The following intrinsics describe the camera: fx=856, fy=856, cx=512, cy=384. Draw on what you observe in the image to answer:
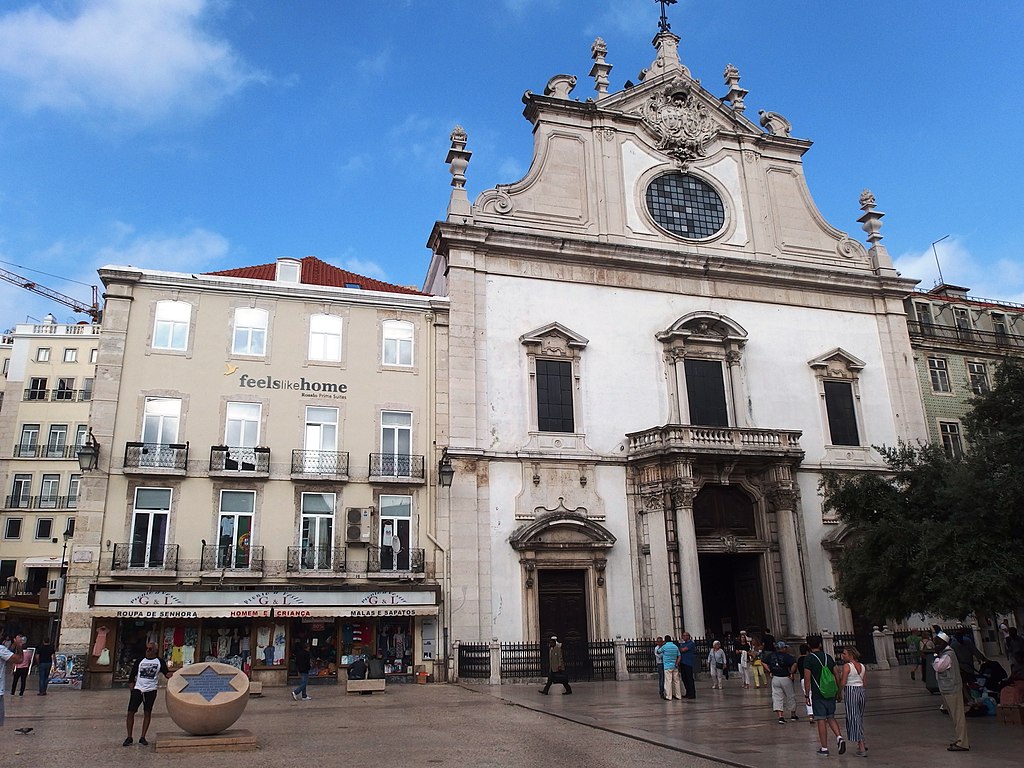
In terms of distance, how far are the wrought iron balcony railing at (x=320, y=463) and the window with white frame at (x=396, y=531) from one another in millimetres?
1570

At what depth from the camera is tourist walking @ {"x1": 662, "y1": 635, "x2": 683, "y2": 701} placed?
19.6 meters

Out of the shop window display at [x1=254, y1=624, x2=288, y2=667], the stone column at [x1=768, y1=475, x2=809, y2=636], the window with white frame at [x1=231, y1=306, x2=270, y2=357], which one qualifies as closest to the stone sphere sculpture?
the shop window display at [x1=254, y1=624, x2=288, y2=667]

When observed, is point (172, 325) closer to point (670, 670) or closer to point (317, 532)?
point (317, 532)

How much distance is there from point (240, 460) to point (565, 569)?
10.4 metres

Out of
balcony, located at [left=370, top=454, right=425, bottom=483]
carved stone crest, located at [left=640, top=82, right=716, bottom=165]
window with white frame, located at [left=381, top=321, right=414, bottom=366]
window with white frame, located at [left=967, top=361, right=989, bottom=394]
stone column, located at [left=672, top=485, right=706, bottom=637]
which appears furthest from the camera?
→ window with white frame, located at [left=967, top=361, right=989, bottom=394]

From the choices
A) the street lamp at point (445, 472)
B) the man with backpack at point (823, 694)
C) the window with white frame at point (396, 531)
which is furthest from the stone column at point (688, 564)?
the man with backpack at point (823, 694)

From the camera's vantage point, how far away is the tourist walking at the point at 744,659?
23453 mm

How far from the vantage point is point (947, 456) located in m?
20.0

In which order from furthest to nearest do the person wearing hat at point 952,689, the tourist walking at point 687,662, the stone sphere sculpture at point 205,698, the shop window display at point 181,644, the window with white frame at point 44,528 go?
the window with white frame at point 44,528, the shop window display at point 181,644, the tourist walking at point 687,662, the stone sphere sculpture at point 205,698, the person wearing hat at point 952,689

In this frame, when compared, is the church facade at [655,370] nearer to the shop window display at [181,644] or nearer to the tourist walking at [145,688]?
the shop window display at [181,644]

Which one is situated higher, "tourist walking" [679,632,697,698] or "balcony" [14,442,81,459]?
"balcony" [14,442,81,459]

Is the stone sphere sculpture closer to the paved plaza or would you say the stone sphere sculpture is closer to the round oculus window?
the paved plaza

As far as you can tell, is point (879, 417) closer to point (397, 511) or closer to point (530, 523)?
point (530, 523)

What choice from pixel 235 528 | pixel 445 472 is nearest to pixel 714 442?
pixel 445 472
